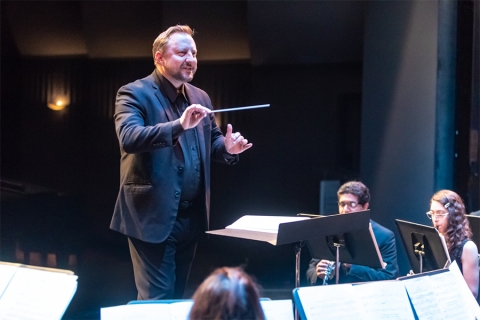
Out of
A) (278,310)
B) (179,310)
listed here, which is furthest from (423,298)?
(179,310)

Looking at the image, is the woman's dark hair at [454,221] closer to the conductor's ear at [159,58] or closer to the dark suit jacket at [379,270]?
the dark suit jacket at [379,270]

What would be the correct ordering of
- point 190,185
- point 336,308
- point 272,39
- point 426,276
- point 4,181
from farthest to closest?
→ point 272,39
point 4,181
point 190,185
point 426,276
point 336,308

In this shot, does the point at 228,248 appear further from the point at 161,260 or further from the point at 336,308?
the point at 336,308

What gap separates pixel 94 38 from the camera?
4.36 meters

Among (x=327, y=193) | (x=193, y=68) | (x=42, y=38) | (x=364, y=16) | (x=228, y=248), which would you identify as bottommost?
(x=228, y=248)

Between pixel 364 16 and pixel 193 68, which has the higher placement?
pixel 364 16

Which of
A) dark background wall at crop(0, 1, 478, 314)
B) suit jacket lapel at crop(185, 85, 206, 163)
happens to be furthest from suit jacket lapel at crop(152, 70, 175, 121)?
dark background wall at crop(0, 1, 478, 314)

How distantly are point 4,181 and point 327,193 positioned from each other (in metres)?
2.34

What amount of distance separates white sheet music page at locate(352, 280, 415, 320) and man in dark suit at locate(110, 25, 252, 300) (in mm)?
770

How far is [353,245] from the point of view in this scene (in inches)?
112

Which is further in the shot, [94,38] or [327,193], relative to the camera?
[327,193]

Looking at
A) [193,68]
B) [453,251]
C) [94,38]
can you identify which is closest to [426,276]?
[453,251]

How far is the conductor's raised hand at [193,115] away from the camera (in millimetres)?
2352

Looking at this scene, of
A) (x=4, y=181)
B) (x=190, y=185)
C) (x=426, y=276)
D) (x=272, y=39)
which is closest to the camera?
(x=426, y=276)
